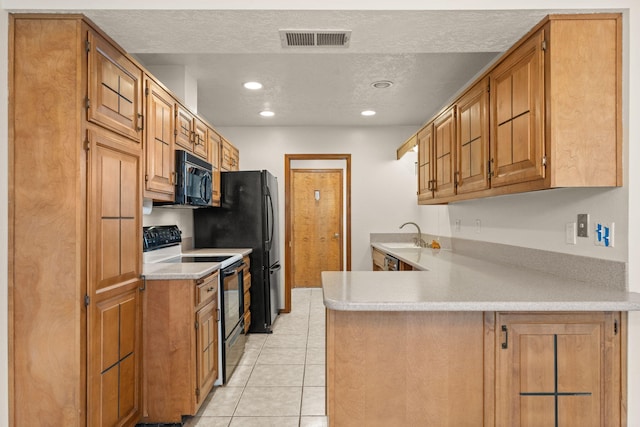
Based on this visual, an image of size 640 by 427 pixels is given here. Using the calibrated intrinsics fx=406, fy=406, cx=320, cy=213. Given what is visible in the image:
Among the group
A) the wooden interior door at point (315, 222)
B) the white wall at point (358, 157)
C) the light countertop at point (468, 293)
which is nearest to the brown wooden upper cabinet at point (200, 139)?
the white wall at point (358, 157)

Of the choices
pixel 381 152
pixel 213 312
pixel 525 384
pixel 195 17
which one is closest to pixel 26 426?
pixel 213 312

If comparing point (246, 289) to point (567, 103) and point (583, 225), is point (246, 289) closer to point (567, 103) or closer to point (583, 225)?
point (583, 225)

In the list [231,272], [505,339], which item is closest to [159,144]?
[231,272]

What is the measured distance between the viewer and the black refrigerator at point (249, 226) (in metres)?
4.04

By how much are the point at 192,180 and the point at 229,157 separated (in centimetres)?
144

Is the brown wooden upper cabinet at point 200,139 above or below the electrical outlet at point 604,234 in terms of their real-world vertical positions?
above

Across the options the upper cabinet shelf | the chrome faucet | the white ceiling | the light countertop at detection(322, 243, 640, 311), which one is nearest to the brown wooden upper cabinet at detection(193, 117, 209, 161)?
the white ceiling

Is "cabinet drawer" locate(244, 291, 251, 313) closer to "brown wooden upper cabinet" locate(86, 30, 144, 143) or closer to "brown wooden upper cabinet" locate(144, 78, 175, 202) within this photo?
"brown wooden upper cabinet" locate(144, 78, 175, 202)

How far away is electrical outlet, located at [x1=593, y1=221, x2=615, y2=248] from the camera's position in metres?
1.79

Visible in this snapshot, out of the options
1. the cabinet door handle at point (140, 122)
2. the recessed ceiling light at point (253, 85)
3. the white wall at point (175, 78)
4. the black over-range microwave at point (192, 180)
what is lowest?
the black over-range microwave at point (192, 180)

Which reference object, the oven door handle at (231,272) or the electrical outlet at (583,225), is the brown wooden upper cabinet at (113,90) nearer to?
the oven door handle at (231,272)

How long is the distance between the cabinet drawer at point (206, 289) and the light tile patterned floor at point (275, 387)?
682 mm

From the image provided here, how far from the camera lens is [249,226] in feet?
13.3

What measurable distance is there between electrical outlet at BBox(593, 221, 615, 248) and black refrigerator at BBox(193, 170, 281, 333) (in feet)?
9.28
